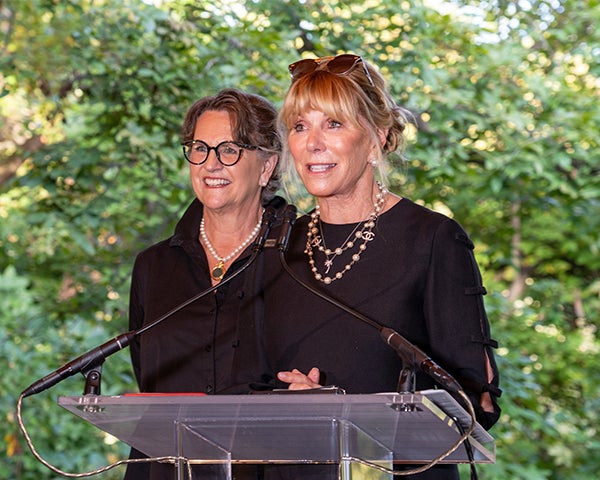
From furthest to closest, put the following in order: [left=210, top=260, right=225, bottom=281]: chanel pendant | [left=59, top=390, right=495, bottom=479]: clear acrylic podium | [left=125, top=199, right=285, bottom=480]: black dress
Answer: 1. [left=210, top=260, right=225, bottom=281]: chanel pendant
2. [left=125, top=199, right=285, bottom=480]: black dress
3. [left=59, top=390, right=495, bottom=479]: clear acrylic podium

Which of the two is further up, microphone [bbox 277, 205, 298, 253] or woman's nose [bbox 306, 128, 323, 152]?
woman's nose [bbox 306, 128, 323, 152]

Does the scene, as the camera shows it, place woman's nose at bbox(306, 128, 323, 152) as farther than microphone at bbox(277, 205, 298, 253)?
Yes

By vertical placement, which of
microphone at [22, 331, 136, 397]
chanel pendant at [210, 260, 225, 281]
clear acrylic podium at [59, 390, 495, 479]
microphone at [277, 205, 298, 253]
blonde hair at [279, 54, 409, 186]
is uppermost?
blonde hair at [279, 54, 409, 186]

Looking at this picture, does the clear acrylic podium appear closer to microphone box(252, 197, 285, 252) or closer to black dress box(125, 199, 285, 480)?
microphone box(252, 197, 285, 252)

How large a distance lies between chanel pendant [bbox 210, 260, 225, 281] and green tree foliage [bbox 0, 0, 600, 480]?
2.27m

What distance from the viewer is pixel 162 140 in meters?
5.20

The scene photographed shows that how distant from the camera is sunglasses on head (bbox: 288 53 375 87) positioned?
2402mm

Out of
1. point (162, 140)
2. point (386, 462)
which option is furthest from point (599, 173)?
point (386, 462)

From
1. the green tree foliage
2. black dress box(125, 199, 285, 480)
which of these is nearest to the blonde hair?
black dress box(125, 199, 285, 480)

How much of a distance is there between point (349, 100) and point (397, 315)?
49cm

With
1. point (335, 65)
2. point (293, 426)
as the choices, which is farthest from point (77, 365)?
point (335, 65)

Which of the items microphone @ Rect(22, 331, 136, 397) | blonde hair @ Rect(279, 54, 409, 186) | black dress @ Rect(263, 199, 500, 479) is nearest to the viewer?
microphone @ Rect(22, 331, 136, 397)

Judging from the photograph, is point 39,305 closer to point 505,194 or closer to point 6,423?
point 6,423

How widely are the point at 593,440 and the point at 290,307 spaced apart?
5075 mm
